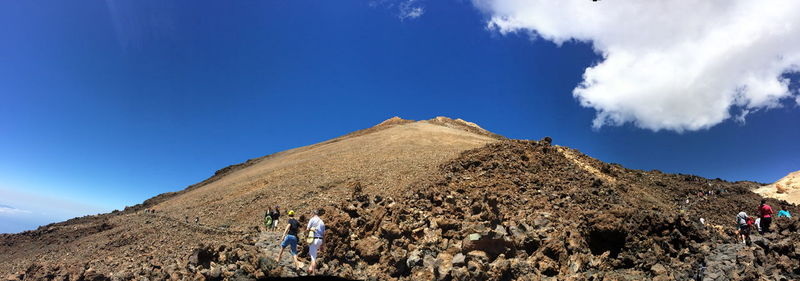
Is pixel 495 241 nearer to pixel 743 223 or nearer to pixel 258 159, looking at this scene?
pixel 743 223

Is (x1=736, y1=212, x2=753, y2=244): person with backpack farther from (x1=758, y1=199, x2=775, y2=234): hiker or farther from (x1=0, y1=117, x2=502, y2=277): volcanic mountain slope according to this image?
(x1=0, y1=117, x2=502, y2=277): volcanic mountain slope

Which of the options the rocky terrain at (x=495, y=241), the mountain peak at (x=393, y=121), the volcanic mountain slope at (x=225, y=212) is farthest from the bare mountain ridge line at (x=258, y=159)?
the rocky terrain at (x=495, y=241)

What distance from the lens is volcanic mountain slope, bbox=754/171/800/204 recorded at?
2916 cm

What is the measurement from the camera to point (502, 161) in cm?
1457

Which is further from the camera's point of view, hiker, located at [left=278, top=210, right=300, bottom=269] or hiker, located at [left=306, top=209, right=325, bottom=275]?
hiker, located at [left=278, top=210, right=300, bottom=269]

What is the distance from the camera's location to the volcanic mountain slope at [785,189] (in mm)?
29156

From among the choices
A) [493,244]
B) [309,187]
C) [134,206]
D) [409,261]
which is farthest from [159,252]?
[134,206]

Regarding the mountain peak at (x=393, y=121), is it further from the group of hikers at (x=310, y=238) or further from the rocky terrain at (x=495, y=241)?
the group of hikers at (x=310, y=238)

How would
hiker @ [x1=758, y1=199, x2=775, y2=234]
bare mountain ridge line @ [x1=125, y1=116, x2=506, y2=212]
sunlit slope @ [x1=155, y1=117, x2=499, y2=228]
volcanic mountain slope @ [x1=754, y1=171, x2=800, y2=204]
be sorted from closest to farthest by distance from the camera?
hiker @ [x1=758, y1=199, x2=775, y2=234] < sunlit slope @ [x1=155, y1=117, x2=499, y2=228] < volcanic mountain slope @ [x1=754, y1=171, x2=800, y2=204] < bare mountain ridge line @ [x1=125, y1=116, x2=506, y2=212]

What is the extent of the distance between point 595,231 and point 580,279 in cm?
163

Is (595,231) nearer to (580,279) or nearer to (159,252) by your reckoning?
(580,279)

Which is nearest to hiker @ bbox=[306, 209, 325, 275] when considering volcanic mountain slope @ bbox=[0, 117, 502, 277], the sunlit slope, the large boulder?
the large boulder

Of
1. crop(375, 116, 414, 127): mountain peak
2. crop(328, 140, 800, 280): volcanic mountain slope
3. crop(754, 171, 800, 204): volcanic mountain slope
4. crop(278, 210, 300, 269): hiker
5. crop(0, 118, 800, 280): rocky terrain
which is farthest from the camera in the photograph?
crop(375, 116, 414, 127): mountain peak

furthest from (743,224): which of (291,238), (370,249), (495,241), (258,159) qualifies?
(258,159)
